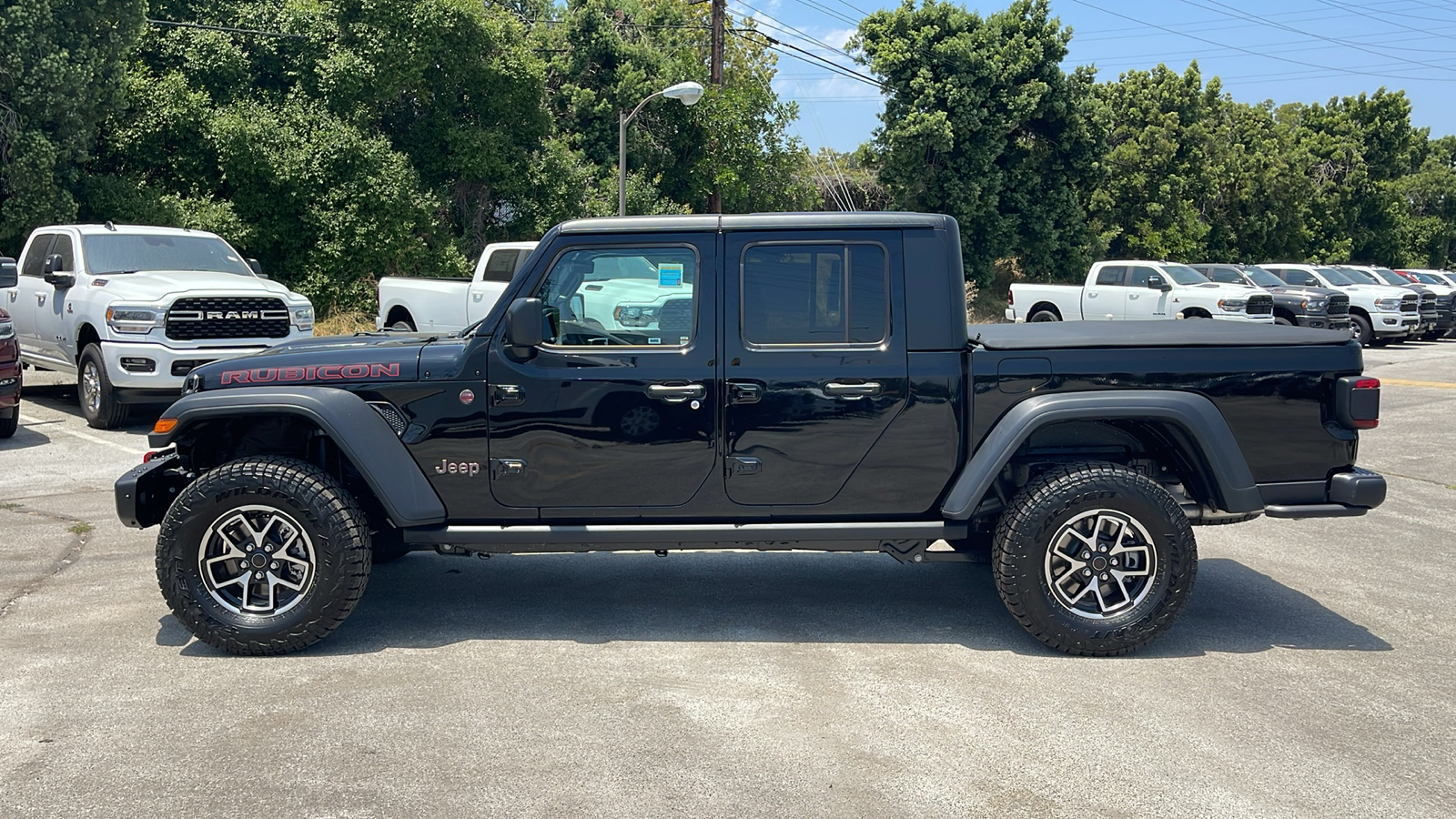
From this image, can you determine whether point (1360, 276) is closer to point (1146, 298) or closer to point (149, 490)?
point (1146, 298)

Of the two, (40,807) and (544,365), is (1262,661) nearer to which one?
(544,365)

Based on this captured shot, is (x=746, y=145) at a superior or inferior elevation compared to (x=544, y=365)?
superior

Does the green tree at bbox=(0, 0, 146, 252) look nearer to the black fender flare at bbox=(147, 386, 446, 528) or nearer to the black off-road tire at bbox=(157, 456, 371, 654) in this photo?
the black fender flare at bbox=(147, 386, 446, 528)

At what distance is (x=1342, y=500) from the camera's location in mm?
5383

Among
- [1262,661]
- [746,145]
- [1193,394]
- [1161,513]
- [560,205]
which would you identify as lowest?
[1262,661]

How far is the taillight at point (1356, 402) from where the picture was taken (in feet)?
17.5

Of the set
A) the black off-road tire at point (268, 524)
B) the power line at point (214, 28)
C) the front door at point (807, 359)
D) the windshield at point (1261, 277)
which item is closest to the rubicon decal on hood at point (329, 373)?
the black off-road tire at point (268, 524)

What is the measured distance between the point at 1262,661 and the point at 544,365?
11.5ft

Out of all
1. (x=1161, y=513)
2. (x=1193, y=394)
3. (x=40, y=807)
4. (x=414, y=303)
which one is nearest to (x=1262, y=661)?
(x=1161, y=513)

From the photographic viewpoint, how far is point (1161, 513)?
523cm

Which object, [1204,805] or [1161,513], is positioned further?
[1161,513]

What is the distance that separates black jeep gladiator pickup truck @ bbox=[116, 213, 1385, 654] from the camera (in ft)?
17.3

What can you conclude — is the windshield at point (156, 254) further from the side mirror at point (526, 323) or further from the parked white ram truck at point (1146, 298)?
the parked white ram truck at point (1146, 298)

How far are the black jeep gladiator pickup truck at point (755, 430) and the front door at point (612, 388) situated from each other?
10 millimetres
